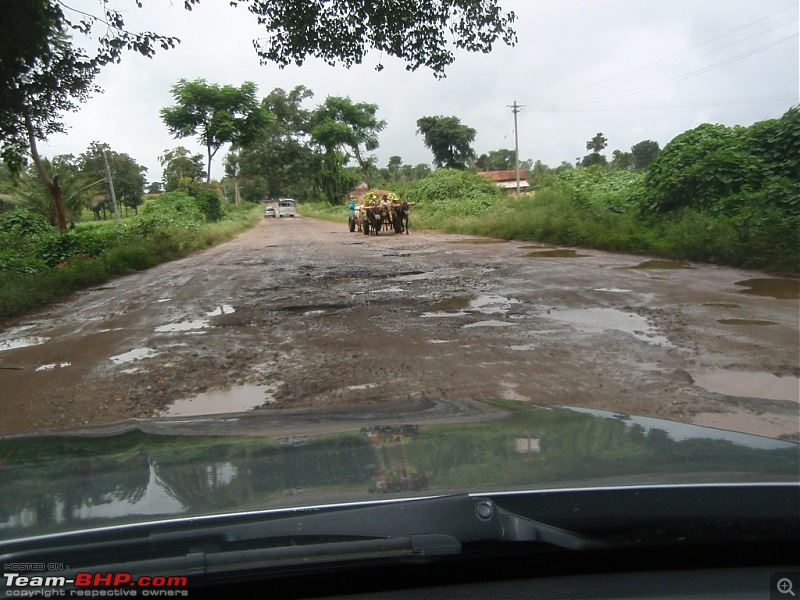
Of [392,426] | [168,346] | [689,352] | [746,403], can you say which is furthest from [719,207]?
[392,426]

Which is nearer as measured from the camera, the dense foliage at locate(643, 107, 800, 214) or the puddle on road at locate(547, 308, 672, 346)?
the puddle on road at locate(547, 308, 672, 346)

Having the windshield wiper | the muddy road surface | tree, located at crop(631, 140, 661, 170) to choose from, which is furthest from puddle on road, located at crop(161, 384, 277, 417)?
tree, located at crop(631, 140, 661, 170)

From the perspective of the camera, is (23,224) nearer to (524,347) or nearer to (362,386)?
(362,386)

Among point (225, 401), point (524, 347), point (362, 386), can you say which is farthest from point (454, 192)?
point (225, 401)

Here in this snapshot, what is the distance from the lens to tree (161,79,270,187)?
130 ft

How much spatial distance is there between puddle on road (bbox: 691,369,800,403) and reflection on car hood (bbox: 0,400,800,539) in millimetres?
2303

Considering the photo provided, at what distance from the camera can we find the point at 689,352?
6457mm

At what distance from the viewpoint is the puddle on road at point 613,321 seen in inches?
283

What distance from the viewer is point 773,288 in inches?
394

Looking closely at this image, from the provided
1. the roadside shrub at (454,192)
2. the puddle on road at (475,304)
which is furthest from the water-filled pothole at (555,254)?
the roadside shrub at (454,192)

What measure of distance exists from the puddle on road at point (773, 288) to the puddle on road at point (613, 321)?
2.55 metres

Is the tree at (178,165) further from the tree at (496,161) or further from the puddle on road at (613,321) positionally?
the puddle on road at (613,321)

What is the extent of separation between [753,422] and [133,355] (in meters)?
6.14

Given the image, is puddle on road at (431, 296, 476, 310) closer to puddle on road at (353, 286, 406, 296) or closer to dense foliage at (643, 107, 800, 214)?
puddle on road at (353, 286, 406, 296)
